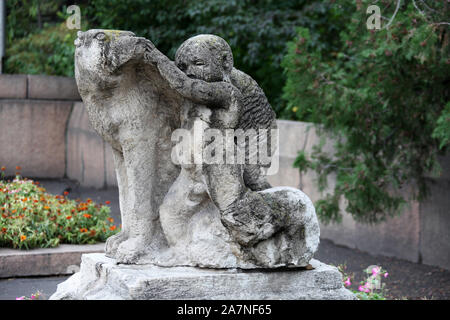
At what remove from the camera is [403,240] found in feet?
25.2

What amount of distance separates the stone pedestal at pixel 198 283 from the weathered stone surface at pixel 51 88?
8.85m

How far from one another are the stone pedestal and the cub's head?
3.59ft

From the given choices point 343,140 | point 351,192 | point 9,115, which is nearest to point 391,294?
point 351,192

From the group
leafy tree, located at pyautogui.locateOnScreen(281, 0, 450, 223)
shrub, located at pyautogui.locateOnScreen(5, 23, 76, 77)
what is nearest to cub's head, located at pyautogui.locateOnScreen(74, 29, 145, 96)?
leafy tree, located at pyautogui.locateOnScreen(281, 0, 450, 223)

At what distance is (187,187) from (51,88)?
9.34 meters

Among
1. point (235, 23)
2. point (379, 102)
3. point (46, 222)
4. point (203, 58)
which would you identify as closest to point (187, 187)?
point (203, 58)

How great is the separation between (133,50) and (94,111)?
0.46 m

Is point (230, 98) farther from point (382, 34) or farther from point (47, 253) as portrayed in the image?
point (47, 253)

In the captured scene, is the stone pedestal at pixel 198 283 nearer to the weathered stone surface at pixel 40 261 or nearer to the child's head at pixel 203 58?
the child's head at pixel 203 58

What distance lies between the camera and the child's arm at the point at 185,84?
379cm

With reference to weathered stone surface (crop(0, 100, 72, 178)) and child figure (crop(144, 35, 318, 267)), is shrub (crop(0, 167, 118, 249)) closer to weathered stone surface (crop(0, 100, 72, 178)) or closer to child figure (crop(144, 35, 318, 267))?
child figure (crop(144, 35, 318, 267))

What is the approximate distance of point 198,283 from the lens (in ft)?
12.4

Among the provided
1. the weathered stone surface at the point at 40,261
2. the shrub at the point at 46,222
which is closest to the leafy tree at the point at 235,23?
the shrub at the point at 46,222

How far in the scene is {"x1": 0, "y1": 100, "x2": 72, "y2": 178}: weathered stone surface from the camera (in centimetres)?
1223
